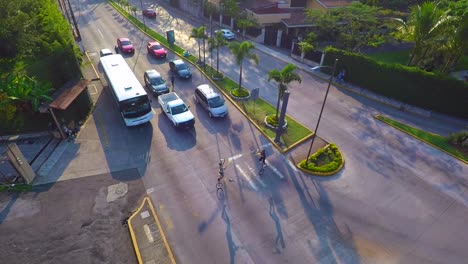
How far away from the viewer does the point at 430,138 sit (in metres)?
22.8

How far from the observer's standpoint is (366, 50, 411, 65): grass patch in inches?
1443

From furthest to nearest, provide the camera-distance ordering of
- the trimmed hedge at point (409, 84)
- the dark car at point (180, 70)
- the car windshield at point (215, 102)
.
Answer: the dark car at point (180, 70) < the car windshield at point (215, 102) < the trimmed hedge at point (409, 84)

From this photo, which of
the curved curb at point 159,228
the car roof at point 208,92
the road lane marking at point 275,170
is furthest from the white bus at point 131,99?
the road lane marking at point 275,170

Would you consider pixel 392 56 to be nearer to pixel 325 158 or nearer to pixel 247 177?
pixel 325 158

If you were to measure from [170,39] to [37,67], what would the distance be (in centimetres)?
2150

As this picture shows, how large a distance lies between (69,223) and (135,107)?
997cm

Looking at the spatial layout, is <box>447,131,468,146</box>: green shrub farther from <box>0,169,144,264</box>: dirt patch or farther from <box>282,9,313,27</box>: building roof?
<box>282,9,313,27</box>: building roof

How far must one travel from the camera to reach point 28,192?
17.3m

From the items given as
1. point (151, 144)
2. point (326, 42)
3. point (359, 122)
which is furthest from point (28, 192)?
point (326, 42)

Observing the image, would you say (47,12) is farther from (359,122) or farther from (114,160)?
(359,122)

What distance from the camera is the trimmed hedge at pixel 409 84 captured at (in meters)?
24.3

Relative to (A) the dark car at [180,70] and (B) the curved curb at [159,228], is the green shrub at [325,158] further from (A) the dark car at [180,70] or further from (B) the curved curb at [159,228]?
(A) the dark car at [180,70]

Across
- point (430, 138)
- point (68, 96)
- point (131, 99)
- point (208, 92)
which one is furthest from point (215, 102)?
point (430, 138)

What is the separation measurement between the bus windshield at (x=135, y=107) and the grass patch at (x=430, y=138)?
21214mm
